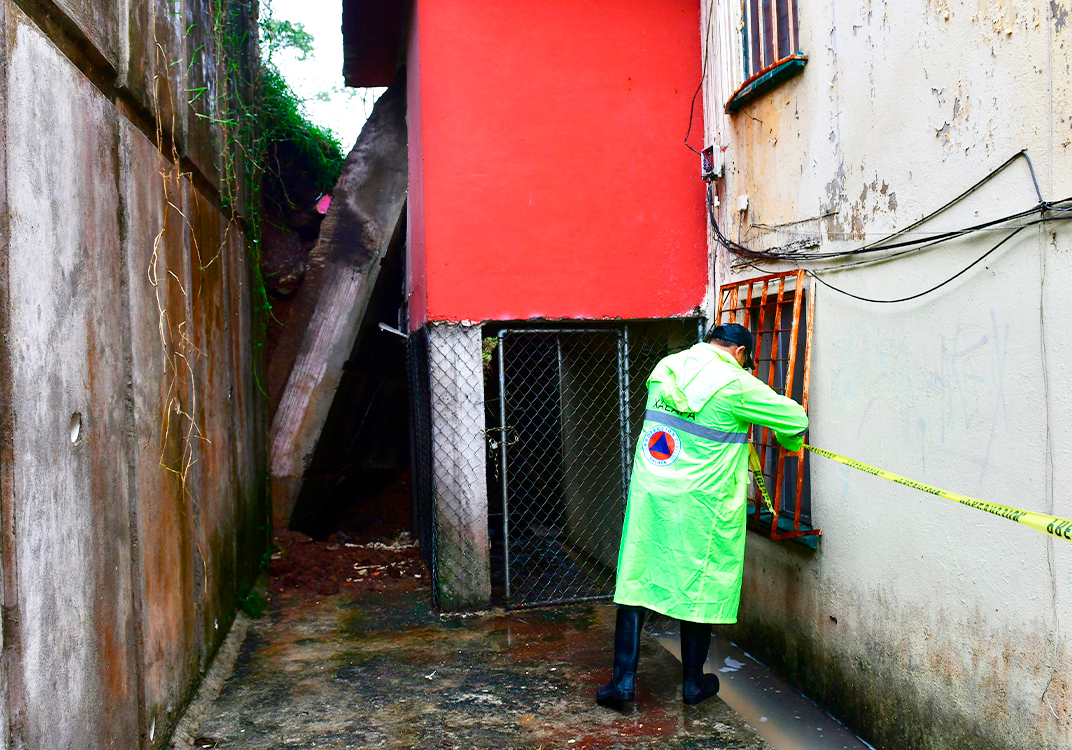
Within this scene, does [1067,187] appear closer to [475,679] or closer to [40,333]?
[40,333]

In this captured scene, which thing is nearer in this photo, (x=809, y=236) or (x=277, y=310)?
(x=809, y=236)

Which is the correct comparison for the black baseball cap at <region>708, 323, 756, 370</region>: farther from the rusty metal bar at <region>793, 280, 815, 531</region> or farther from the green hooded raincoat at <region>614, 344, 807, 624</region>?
the rusty metal bar at <region>793, 280, 815, 531</region>

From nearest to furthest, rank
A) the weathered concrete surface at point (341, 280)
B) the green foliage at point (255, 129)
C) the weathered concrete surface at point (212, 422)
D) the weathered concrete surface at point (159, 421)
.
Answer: the weathered concrete surface at point (159, 421) → the weathered concrete surface at point (212, 422) → the green foliage at point (255, 129) → the weathered concrete surface at point (341, 280)

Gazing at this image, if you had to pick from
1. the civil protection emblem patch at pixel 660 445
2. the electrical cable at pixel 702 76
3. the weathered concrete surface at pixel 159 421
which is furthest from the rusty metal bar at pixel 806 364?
the weathered concrete surface at pixel 159 421

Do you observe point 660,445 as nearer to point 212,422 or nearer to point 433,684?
point 433,684

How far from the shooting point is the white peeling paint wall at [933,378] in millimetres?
2441

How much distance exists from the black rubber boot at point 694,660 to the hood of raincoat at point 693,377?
3.36 ft

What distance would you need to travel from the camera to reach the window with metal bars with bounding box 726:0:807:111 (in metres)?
3.93

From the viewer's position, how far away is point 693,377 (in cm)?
352

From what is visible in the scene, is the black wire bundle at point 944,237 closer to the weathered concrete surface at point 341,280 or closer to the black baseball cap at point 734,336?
the black baseball cap at point 734,336

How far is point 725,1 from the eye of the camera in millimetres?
4793

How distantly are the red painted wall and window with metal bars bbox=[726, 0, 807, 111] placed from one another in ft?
2.54

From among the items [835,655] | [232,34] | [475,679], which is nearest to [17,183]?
[475,679]

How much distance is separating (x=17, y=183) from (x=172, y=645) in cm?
207
